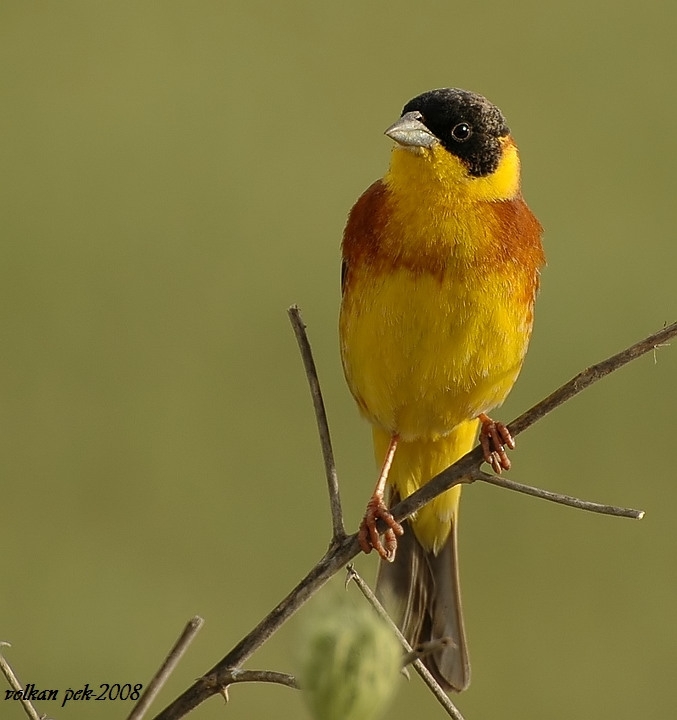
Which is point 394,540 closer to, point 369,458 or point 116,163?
point 369,458

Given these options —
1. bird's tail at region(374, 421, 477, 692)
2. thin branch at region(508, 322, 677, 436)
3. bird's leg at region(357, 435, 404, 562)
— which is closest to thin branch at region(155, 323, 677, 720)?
thin branch at region(508, 322, 677, 436)

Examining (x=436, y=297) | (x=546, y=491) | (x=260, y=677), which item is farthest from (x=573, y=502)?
(x=436, y=297)

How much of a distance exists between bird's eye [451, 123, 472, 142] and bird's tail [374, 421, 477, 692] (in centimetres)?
49

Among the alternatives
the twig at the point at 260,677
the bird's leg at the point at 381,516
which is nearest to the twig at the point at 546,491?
the twig at the point at 260,677

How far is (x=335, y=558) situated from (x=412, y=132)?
917 mm

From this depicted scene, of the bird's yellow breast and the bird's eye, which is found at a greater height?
the bird's eye

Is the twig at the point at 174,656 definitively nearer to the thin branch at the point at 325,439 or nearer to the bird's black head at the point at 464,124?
the thin branch at the point at 325,439

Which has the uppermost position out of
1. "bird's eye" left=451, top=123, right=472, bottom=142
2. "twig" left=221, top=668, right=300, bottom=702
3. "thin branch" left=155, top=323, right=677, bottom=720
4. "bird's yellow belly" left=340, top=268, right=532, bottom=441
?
"bird's eye" left=451, top=123, right=472, bottom=142

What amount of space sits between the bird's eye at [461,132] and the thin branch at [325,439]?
76 centimetres

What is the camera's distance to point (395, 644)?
0.47m

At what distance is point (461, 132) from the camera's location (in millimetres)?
1678

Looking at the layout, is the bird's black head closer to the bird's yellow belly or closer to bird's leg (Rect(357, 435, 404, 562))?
the bird's yellow belly

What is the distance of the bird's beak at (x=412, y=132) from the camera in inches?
63.2

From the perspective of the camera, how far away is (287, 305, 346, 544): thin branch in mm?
931
